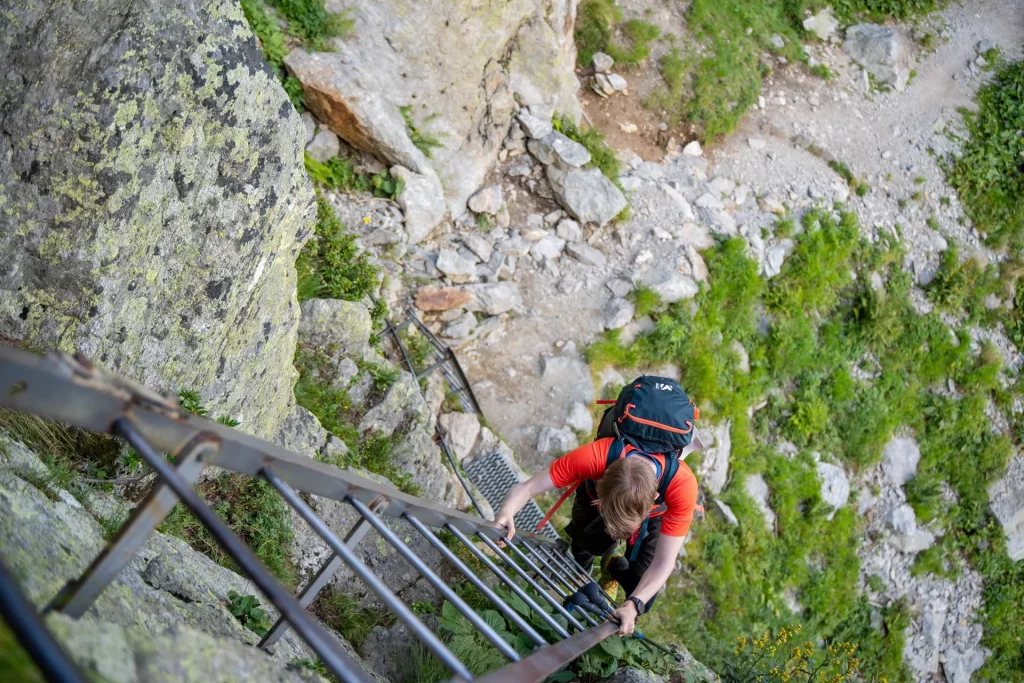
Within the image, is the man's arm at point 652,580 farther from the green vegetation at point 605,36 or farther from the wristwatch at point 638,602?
the green vegetation at point 605,36

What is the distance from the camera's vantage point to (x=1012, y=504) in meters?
12.3

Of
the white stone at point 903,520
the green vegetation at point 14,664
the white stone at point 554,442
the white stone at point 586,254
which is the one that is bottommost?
the white stone at point 903,520

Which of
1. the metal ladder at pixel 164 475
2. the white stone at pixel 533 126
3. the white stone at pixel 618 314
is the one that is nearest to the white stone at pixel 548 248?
the white stone at pixel 618 314

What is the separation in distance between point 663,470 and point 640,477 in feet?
1.38

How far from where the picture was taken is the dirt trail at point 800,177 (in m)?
9.35

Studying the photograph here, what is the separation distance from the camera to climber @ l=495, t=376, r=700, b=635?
160 inches

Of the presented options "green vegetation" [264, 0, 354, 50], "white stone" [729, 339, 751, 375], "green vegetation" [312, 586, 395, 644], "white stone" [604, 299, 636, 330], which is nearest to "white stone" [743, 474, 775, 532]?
"white stone" [729, 339, 751, 375]

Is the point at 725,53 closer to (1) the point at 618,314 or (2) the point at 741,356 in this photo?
(2) the point at 741,356

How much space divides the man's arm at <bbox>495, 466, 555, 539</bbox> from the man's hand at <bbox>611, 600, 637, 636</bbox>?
2.70ft

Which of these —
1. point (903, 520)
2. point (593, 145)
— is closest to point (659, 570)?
point (593, 145)

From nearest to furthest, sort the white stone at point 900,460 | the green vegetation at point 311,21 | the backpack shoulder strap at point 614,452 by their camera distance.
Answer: the backpack shoulder strap at point 614,452 < the green vegetation at point 311,21 < the white stone at point 900,460

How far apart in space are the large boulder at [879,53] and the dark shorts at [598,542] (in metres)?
13.8

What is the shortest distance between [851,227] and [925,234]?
214 centimetres

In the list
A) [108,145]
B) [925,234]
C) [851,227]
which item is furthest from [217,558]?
[925,234]
